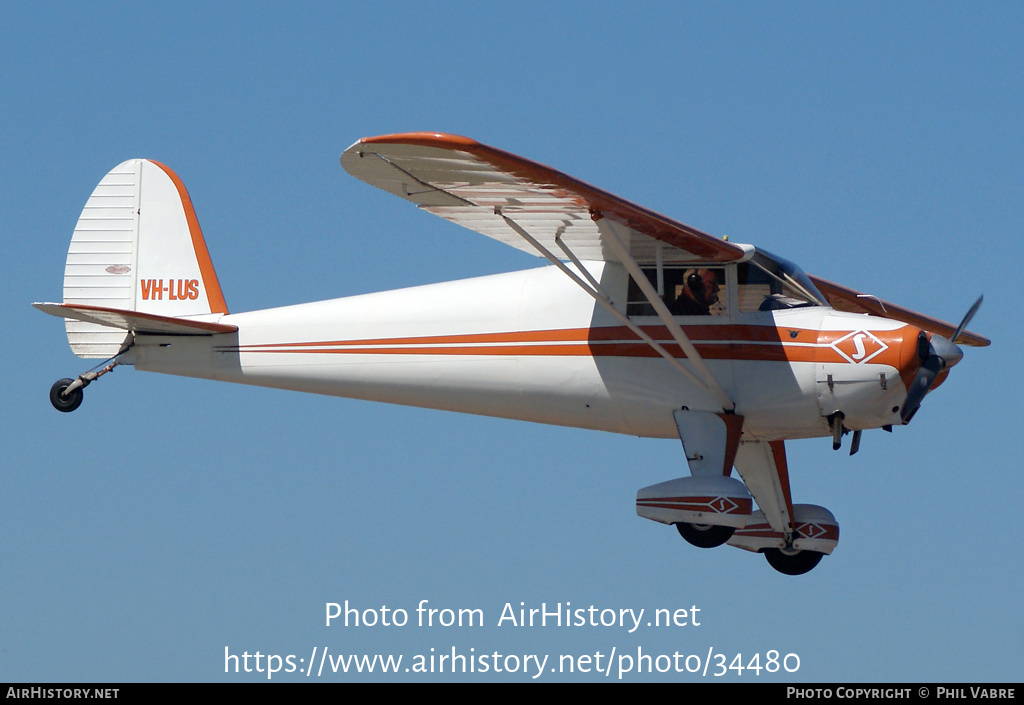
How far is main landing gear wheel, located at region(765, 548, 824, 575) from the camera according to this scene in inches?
639

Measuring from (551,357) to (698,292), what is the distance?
1605 mm

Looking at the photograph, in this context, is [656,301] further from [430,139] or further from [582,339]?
[430,139]

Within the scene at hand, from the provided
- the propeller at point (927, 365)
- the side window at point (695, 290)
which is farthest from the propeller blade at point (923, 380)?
the side window at point (695, 290)

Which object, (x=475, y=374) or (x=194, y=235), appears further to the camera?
(x=194, y=235)

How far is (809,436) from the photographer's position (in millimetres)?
14617

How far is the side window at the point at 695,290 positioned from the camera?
14.4m

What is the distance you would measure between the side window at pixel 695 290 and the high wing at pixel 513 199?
0.14 m

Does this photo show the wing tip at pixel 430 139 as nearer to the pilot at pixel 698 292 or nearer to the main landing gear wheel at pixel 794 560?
the pilot at pixel 698 292

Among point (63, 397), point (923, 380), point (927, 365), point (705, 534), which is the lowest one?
point (705, 534)

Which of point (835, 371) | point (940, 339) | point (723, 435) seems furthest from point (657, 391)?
point (940, 339)

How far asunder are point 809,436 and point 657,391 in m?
1.58

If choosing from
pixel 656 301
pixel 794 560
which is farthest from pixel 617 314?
pixel 794 560

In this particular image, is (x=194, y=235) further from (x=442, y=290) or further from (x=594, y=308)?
(x=594, y=308)

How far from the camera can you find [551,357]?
14789 millimetres
